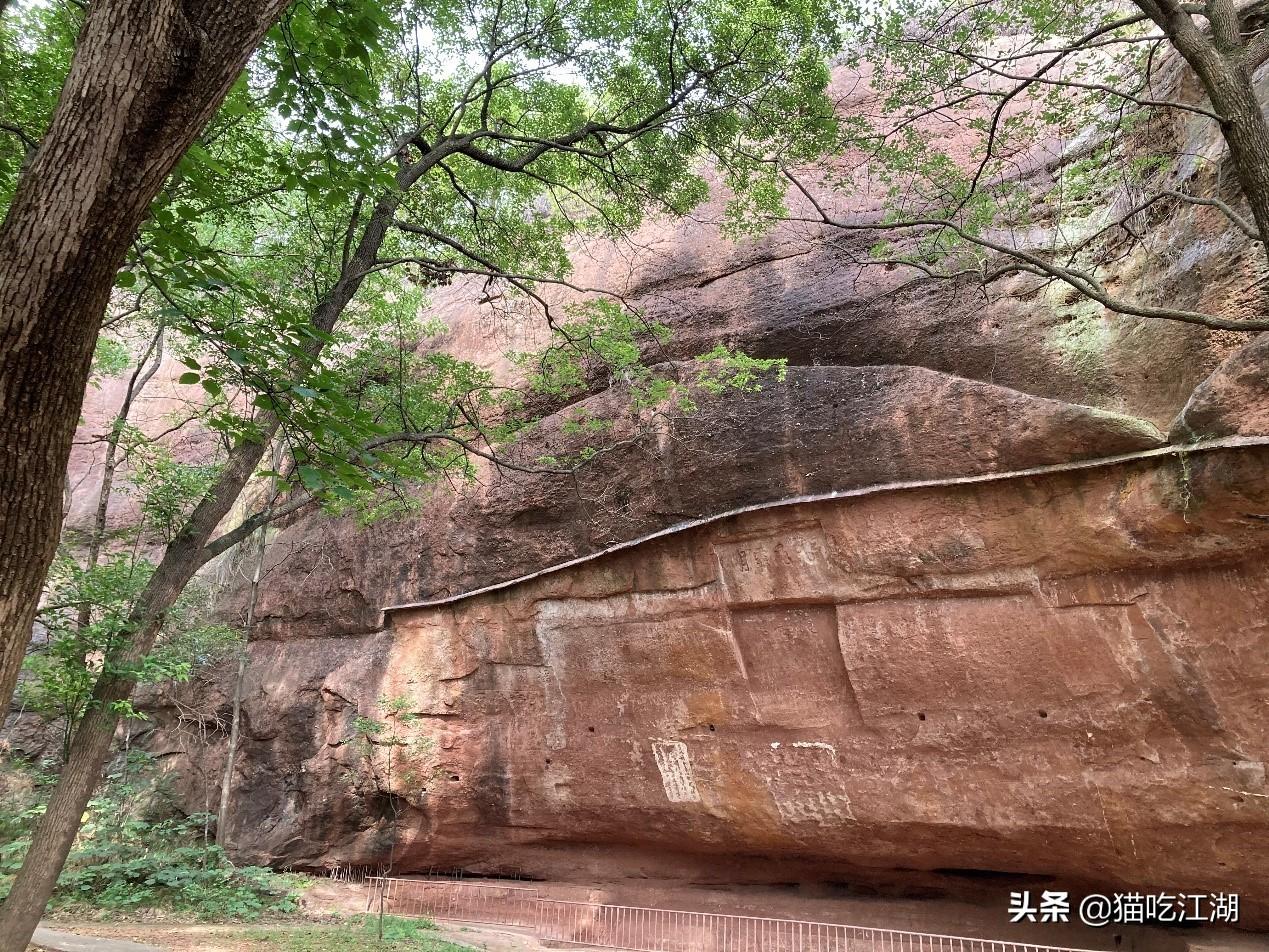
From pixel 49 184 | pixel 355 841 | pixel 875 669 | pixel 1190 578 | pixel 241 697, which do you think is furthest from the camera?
pixel 241 697

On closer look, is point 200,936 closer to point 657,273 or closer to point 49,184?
point 49,184

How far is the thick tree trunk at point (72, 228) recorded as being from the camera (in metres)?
2.14

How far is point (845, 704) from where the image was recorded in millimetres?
8430

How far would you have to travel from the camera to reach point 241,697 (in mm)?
12258

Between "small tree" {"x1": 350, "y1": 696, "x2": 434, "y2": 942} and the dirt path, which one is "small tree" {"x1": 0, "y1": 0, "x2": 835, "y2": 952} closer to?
the dirt path

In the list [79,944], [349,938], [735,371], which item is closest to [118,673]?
[79,944]

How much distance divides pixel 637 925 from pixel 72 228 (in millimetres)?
10277

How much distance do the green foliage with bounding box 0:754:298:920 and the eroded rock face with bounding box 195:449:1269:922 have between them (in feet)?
3.24

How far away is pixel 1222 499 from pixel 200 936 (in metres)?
11.3

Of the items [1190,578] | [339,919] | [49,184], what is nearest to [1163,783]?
[1190,578]

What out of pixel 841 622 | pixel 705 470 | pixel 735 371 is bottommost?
pixel 841 622

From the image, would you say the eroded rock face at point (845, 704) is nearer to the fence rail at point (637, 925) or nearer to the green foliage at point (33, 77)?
the fence rail at point (637, 925)

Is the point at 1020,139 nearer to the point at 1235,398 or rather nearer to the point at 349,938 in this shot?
the point at 1235,398

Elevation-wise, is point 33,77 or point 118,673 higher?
point 33,77
